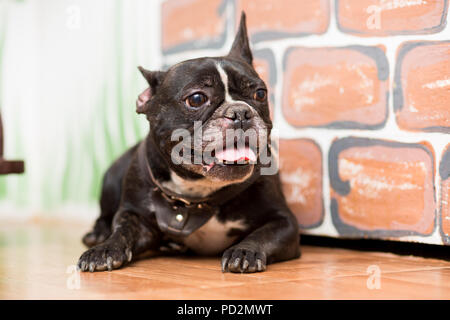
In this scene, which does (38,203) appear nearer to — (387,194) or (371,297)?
(387,194)

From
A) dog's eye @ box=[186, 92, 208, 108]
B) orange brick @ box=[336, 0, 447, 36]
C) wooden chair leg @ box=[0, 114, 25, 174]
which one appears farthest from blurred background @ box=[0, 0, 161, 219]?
dog's eye @ box=[186, 92, 208, 108]

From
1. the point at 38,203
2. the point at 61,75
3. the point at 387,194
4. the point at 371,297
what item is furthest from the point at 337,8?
the point at 38,203

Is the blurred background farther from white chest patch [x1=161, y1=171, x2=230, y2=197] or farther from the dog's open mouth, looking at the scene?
the dog's open mouth

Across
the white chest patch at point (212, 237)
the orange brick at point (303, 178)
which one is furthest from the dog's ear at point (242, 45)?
the white chest patch at point (212, 237)

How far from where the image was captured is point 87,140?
349 centimetres

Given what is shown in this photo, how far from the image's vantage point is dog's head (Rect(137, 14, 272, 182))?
1880 millimetres

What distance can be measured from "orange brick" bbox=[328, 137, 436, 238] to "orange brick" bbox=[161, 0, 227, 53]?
2.67ft

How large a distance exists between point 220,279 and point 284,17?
4.27 ft

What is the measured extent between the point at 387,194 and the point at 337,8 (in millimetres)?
734

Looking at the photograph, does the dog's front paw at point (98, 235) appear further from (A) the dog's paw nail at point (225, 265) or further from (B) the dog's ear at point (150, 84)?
(A) the dog's paw nail at point (225, 265)

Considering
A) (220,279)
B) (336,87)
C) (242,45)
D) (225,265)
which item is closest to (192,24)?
(242,45)

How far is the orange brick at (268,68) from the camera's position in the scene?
266 centimetres

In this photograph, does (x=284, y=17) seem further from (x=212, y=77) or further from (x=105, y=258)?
(x=105, y=258)

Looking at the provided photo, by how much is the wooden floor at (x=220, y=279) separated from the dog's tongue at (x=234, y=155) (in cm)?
33
